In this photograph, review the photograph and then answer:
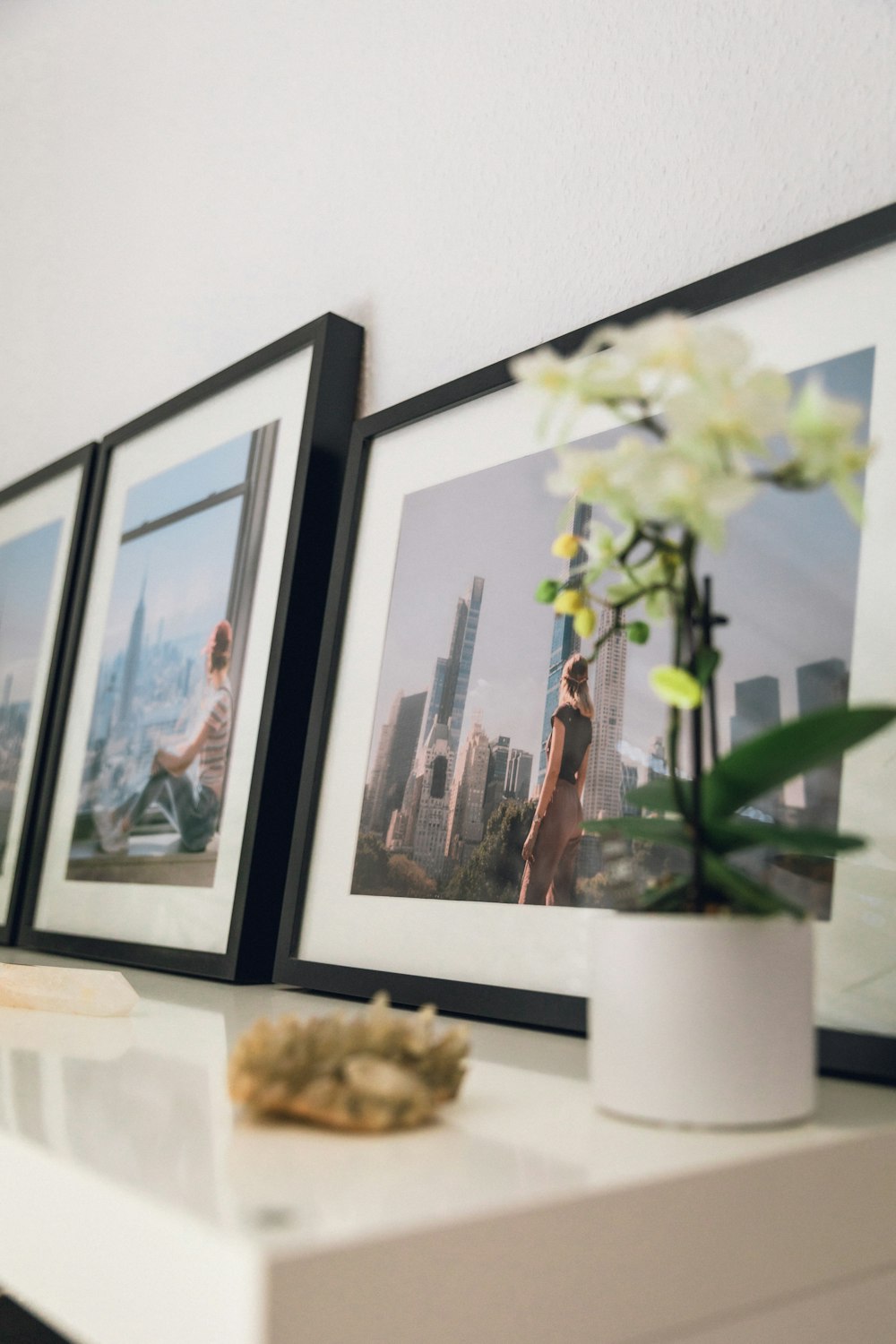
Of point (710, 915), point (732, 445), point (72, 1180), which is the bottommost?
point (72, 1180)

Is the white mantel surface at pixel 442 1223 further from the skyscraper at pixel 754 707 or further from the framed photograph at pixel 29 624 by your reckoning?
the framed photograph at pixel 29 624

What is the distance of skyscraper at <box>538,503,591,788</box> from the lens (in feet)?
2.99

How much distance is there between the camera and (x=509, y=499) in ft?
3.27

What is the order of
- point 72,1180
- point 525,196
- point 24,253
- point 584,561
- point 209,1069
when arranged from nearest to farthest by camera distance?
1. point 72,1180
2. point 209,1069
3. point 584,561
4. point 525,196
5. point 24,253

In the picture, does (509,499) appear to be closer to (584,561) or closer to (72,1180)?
(584,561)

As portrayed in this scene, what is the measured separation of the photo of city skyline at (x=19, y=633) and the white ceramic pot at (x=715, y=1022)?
124 centimetres

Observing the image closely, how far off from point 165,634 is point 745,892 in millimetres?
994

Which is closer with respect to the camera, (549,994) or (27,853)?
(549,994)

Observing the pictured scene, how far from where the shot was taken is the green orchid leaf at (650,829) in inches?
21.5

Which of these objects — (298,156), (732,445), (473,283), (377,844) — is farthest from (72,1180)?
(298,156)

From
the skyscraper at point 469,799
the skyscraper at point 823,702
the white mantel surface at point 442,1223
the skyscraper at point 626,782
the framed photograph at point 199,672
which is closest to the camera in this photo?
the white mantel surface at point 442,1223

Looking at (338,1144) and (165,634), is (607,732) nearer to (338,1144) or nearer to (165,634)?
(338,1144)

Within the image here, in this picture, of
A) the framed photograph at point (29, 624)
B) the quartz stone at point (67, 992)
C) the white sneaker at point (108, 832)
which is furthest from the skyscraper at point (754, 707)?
the framed photograph at point (29, 624)

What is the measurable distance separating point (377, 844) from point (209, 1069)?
0.38 m
